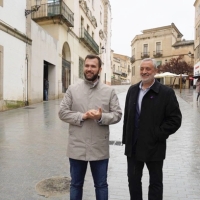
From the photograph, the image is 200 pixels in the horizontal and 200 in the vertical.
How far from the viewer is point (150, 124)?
270 cm

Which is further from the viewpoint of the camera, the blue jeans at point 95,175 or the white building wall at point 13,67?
the white building wall at point 13,67

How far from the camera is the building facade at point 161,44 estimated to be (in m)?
48.7

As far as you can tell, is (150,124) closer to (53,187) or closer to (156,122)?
(156,122)

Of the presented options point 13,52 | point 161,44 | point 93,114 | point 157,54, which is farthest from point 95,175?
point 161,44

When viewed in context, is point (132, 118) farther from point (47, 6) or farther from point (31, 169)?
point (47, 6)

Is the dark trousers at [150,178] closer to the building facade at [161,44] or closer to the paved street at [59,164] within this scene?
the paved street at [59,164]

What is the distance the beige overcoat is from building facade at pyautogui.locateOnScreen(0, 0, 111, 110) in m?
10.4

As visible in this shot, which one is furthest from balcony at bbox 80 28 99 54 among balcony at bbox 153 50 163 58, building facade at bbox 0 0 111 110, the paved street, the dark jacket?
balcony at bbox 153 50 163 58

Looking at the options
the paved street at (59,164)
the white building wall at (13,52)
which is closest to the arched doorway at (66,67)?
the white building wall at (13,52)

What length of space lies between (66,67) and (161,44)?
113 feet

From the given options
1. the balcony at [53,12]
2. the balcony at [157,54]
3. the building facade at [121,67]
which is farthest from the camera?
the building facade at [121,67]

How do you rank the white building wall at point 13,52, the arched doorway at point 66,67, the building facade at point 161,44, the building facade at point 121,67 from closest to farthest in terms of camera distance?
the white building wall at point 13,52
the arched doorway at point 66,67
the building facade at point 161,44
the building facade at point 121,67

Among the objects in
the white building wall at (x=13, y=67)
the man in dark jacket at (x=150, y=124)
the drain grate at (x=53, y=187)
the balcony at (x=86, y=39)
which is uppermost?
the balcony at (x=86, y=39)

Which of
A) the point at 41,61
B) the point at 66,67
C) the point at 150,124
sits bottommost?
the point at 150,124
